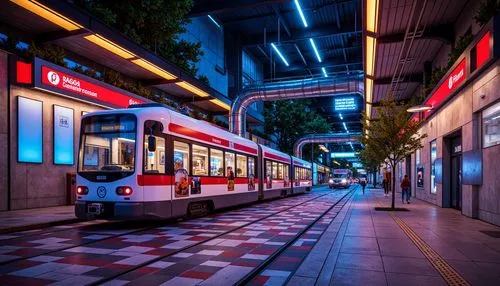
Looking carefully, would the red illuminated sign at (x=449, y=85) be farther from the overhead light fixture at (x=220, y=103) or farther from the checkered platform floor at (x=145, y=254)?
the overhead light fixture at (x=220, y=103)

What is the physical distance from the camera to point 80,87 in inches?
643

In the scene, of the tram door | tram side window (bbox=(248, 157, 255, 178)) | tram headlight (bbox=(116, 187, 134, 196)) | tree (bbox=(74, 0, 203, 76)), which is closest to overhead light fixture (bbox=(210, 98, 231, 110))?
tree (bbox=(74, 0, 203, 76))

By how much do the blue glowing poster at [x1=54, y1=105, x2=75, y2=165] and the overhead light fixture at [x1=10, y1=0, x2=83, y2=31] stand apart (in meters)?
3.34

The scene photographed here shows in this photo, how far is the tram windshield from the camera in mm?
10375

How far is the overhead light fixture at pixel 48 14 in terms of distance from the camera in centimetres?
1298

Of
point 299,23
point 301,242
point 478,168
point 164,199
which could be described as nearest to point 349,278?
point 301,242

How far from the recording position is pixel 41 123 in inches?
608

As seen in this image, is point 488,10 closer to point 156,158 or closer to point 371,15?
point 371,15

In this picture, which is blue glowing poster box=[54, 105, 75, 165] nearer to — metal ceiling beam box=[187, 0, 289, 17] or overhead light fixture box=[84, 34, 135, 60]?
overhead light fixture box=[84, 34, 135, 60]

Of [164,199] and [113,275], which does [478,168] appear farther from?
[113,275]

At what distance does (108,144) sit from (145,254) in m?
4.34

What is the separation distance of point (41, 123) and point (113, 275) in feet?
38.9

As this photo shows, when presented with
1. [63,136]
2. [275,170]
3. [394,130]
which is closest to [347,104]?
[275,170]

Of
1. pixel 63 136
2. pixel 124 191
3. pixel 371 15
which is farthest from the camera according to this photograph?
pixel 63 136
